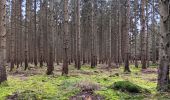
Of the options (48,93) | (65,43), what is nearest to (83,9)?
(65,43)

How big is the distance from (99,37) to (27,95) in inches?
1814

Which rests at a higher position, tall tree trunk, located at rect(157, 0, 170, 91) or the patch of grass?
tall tree trunk, located at rect(157, 0, 170, 91)

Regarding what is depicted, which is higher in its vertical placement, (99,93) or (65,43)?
(65,43)

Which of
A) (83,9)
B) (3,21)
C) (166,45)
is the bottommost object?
(166,45)

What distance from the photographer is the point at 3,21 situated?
1304 cm

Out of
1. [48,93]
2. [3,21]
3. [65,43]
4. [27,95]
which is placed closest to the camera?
[27,95]

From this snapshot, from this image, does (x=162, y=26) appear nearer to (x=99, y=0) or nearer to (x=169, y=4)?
(x=169, y=4)

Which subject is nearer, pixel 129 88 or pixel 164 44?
pixel 164 44

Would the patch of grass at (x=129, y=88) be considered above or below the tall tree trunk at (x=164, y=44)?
below

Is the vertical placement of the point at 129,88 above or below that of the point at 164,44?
below

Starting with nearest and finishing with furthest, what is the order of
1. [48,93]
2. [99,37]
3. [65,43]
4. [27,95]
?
1. [27,95]
2. [48,93]
3. [65,43]
4. [99,37]

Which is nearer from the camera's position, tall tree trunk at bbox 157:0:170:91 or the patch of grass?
tall tree trunk at bbox 157:0:170:91

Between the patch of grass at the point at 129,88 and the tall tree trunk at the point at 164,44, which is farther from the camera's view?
the patch of grass at the point at 129,88

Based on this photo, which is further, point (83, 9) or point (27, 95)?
point (83, 9)
